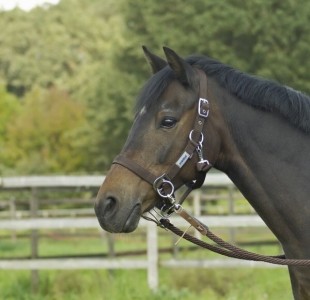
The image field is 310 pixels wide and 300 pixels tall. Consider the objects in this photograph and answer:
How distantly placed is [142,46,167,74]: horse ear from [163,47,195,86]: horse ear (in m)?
0.17

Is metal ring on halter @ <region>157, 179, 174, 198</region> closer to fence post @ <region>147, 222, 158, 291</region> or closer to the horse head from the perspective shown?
the horse head

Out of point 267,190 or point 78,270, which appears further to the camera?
point 78,270

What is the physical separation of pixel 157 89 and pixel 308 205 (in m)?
0.96

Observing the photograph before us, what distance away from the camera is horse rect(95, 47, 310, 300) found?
3.86 metres

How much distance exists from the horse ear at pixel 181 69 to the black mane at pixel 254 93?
1.8 inches

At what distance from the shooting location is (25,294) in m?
8.29

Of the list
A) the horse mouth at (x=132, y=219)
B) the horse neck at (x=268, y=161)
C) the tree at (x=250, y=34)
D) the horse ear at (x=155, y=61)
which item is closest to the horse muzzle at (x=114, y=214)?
the horse mouth at (x=132, y=219)

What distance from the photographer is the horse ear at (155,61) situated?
4.12m

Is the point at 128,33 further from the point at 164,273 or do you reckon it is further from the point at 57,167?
the point at 164,273

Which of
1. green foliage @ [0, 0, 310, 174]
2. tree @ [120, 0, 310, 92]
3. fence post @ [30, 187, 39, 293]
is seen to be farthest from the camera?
green foliage @ [0, 0, 310, 174]

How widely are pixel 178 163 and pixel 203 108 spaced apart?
1.01 feet

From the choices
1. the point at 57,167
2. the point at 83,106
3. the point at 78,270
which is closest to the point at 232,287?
the point at 78,270

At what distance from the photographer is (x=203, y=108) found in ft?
12.9

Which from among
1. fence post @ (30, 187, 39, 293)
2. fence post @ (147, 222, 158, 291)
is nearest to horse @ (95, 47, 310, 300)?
fence post @ (147, 222, 158, 291)
